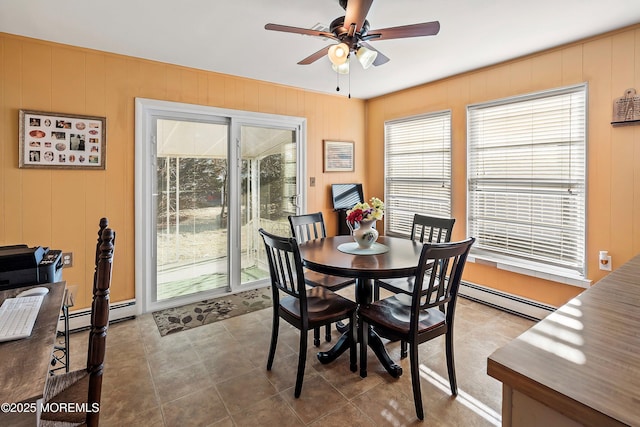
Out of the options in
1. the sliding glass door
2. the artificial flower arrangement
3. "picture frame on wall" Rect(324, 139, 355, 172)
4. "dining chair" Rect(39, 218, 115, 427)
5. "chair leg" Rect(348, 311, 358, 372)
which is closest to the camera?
"dining chair" Rect(39, 218, 115, 427)

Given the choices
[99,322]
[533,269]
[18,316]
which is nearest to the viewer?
[99,322]

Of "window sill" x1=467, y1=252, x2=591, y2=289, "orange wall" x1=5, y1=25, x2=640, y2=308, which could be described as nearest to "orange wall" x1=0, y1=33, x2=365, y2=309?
"orange wall" x1=5, y1=25, x2=640, y2=308

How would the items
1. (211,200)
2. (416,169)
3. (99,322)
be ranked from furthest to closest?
(416,169)
(211,200)
(99,322)

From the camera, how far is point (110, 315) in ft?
10.2

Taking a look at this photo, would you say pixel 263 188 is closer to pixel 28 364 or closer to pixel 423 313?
pixel 423 313

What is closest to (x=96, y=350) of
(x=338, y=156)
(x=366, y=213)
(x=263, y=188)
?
(x=366, y=213)

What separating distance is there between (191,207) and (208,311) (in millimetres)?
1126

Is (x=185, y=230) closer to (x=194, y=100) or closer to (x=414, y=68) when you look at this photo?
(x=194, y=100)

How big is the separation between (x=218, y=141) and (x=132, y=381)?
2.46 m

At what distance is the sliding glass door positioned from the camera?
3.31m

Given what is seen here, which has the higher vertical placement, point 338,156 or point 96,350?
point 338,156

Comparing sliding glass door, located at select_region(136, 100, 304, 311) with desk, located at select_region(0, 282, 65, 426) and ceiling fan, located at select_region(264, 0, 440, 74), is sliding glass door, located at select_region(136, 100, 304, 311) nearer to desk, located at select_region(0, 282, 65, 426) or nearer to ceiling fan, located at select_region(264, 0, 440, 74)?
ceiling fan, located at select_region(264, 0, 440, 74)

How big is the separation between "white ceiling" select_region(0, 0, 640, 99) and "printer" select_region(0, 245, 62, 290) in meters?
1.66

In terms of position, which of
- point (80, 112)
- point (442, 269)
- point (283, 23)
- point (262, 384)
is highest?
point (283, 23)
